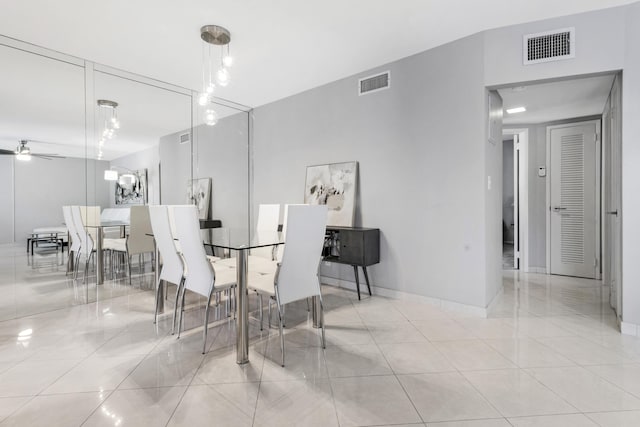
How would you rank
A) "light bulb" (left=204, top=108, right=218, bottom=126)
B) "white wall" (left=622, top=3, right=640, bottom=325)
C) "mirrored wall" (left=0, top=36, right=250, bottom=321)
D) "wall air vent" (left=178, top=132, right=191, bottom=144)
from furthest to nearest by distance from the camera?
1. "light bulb" (left=204, top=108, right=218, bottom=126)
2. "wall air vent" (left=178, top=132, right=191, bottom=144)
3. "mirrored wall" (left=0, top=36, right=250, bottom=321)
4. "white wall" (left=622, top=3, right=640, bottom=325)

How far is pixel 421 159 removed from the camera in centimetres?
348

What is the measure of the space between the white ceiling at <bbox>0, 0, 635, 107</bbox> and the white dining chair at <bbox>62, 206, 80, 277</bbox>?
5.46 feet

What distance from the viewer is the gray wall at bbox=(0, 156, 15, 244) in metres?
3.23

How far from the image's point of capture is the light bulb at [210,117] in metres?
4.84

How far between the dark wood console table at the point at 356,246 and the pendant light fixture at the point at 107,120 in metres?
2.73

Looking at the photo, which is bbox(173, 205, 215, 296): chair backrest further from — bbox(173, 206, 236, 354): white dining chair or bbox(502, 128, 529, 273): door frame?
bbox(502, 128, 529, 273): door frame

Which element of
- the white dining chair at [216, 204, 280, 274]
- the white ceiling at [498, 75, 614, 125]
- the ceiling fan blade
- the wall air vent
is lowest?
the white dining chair at [216, 204, 280, 274]

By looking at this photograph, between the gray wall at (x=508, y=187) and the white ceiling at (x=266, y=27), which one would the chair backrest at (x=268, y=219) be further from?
the gray wall at (x=508, y=187)

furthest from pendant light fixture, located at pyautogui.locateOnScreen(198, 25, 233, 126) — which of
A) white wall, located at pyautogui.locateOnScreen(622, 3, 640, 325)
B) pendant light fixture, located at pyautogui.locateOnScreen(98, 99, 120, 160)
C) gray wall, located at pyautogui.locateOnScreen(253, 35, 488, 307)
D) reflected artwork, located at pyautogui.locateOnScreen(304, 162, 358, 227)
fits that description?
white wall, located at pyautogui.locateOnScreen(622, 3, 640, 325)

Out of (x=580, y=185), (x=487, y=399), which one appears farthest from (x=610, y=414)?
(x=580, y=185)

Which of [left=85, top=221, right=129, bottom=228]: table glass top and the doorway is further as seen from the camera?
[left=85, top=221, right=129, bottom=228]: table glass top

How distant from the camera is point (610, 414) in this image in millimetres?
1661

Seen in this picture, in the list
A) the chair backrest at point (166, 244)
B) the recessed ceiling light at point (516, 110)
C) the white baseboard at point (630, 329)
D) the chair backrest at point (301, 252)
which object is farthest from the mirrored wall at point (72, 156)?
the white baseboard at point (630, 329)

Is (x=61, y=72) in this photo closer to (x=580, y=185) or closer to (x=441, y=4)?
(x=441, y=4)
